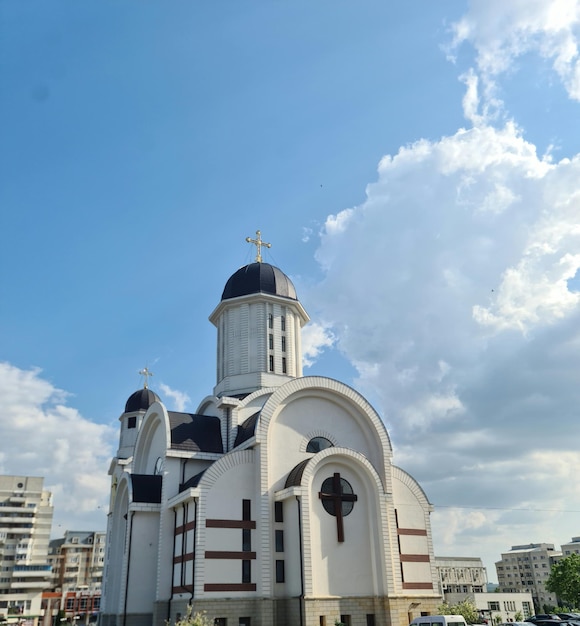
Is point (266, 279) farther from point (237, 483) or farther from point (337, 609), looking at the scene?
point (337, 609)

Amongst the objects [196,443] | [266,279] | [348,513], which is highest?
[266,279]

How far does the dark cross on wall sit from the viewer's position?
28703 mm

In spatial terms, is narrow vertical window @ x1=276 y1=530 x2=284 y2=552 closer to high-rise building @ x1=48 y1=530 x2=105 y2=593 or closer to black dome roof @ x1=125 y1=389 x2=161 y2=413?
black dome roof @ x1=125 y1=389 x2=161 y2=413

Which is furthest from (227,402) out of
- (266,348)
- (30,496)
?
(30,496)

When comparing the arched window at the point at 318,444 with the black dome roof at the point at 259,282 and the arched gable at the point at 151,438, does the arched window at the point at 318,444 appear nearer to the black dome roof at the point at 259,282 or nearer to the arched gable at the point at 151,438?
the arched gable at the point at 151,438

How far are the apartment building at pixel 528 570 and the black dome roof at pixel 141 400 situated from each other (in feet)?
294

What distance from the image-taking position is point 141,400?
163ft

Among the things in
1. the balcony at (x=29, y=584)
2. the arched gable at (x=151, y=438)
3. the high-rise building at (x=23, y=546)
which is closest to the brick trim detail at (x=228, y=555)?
the arched gable at (x=151, y=438)

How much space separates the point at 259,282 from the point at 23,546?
2241 inches

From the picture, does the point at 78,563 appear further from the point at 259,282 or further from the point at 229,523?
the point at 229,523

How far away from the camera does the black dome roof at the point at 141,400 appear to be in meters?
49.4

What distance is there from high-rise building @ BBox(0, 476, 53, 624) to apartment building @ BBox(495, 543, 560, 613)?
82.3m

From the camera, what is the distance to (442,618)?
937 inches

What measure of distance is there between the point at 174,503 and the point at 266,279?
16.0 meters
